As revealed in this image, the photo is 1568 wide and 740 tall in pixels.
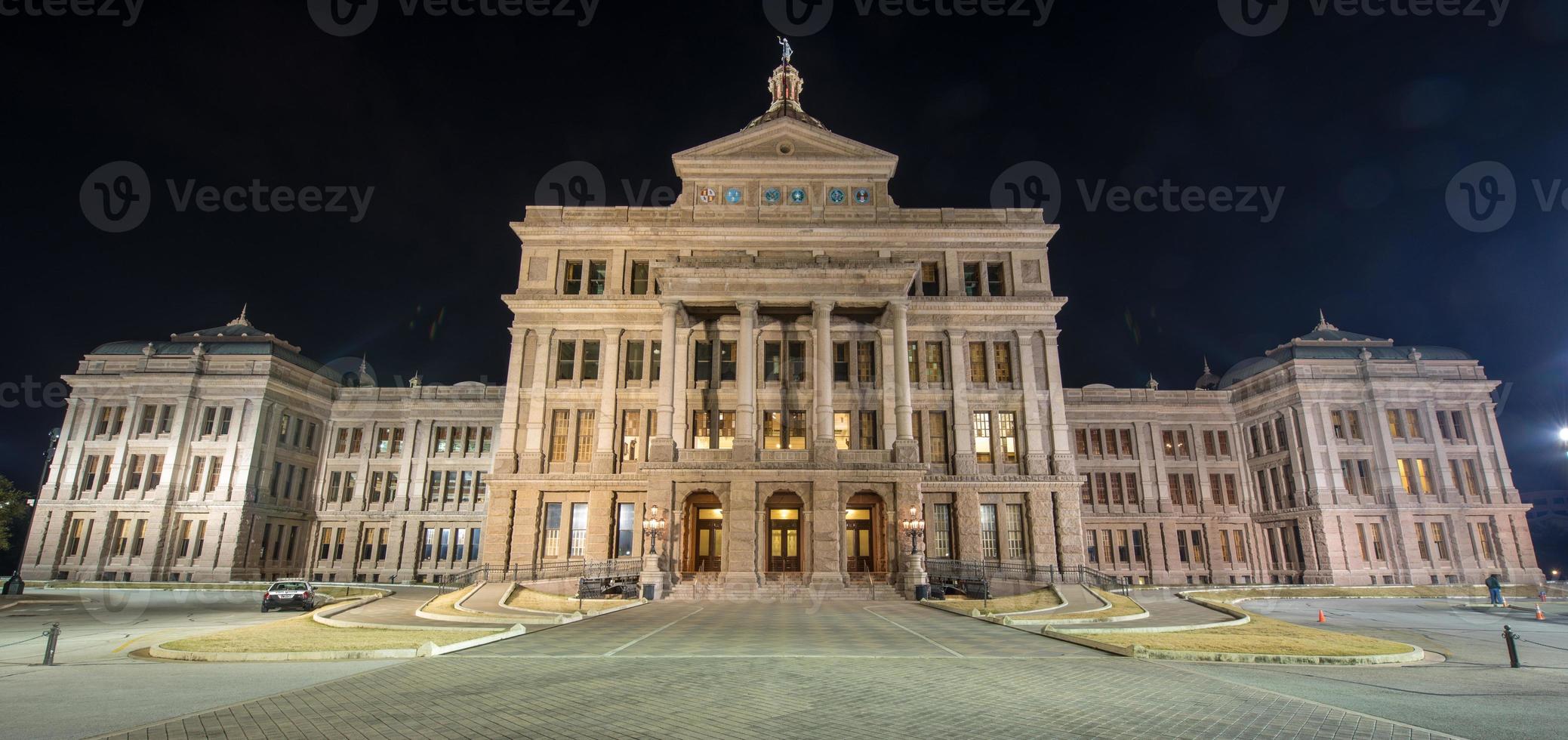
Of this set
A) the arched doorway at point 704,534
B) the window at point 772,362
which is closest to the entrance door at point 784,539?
the arched doorway at point 704,534

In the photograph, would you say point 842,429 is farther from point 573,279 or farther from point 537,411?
point 573,279

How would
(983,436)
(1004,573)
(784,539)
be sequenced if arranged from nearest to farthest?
(784,539) → (1004,573) → (983,436)

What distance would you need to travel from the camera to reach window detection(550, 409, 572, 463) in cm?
4212

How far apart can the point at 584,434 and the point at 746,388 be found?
11.1m

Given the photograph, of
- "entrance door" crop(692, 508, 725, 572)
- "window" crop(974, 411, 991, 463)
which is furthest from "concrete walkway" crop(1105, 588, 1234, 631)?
"entrance door" crop(692, 508, 725, 572)

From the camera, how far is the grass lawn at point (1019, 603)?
88.5 ft

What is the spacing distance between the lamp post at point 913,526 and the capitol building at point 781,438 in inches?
19.0

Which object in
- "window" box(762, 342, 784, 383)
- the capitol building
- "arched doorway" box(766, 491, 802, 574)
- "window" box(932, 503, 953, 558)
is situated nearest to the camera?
"arched doorway" box(766, 491, 802, 574)

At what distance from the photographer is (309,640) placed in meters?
15.6

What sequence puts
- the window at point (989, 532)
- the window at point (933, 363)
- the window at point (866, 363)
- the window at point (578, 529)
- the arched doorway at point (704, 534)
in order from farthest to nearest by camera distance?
the window at point (933, 363), the window at point (866, 363), the window at point (578, 529), the window at point (989, 532), the arched doorway at point (704, 534)

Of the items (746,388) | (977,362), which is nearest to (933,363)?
(977,362)

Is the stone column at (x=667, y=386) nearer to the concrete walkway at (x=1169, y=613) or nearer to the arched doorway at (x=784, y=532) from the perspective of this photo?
the arched doorway at (x=784, y=532)

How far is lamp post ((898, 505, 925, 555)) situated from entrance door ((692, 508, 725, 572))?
33.3 feet

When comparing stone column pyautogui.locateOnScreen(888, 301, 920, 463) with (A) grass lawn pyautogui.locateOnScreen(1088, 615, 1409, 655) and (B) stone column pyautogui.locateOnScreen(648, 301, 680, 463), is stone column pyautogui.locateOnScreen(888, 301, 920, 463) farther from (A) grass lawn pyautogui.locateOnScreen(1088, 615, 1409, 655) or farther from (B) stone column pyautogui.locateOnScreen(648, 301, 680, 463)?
(A) grass lawn pyautogui.locateOnScreen(1088, 615, 1409, 655)
